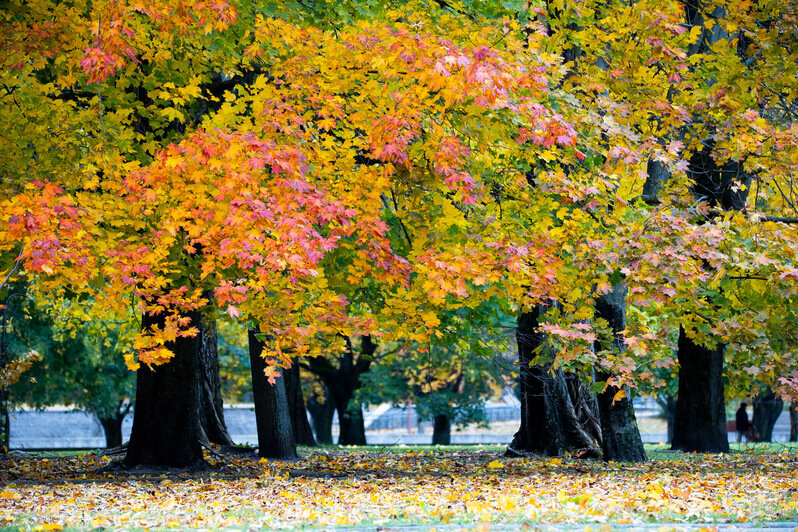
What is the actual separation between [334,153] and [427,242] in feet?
5.20

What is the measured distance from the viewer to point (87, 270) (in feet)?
30.9

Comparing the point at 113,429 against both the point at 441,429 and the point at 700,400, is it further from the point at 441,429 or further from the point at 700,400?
the point at 700,400

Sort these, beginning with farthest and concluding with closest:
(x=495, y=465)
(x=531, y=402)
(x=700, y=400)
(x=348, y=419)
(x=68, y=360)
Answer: (x=348, y=419) < (x=68, y=360) < (x=700, y=400) < (x=531, y=402) < (x=495, y=465)

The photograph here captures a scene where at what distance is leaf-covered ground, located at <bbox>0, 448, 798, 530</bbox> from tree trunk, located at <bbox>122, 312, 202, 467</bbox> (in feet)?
1.56

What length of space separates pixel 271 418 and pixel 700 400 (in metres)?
8.26

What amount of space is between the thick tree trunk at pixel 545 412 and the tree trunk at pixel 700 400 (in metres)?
1.91

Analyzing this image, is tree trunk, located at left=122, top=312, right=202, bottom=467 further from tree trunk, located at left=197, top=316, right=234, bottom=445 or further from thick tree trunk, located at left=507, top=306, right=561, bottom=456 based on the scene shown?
thick tree trunk, located at left=507, top=306, right=561, bottom=456

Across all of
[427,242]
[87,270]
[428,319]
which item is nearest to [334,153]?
[427,242]

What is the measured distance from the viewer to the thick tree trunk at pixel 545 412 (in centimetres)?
1611

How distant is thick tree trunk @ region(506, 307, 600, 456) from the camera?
52.9 ft

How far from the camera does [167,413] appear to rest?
13578mm

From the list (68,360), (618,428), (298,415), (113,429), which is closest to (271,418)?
(618,428)

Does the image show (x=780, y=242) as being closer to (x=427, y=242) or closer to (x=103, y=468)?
(x=427, y=242)

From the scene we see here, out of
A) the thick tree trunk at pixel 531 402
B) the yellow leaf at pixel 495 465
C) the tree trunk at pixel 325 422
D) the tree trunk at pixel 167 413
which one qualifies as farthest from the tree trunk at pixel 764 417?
the tree trunk at pixel 167 413
